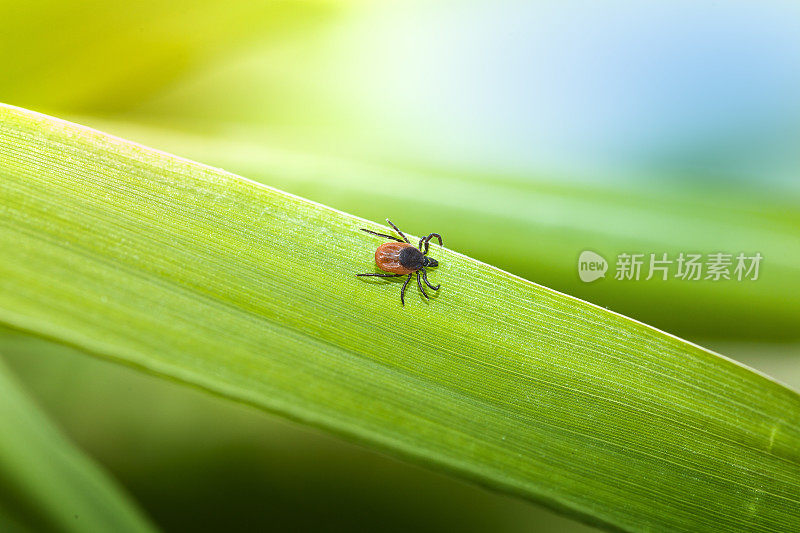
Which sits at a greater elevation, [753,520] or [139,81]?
[139,81]

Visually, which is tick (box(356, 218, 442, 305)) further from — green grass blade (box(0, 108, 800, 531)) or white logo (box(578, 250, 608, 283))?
white logo (box(578, 250, 608, 283))

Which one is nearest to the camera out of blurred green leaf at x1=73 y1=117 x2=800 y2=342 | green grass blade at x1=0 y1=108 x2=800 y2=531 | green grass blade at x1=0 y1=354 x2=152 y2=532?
green grass blade at x1=0 y1=108 x2=800 y2=531

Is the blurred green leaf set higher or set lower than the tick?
higher

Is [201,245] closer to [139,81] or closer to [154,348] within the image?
[154,348]

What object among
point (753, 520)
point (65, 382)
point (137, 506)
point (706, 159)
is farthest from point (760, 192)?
point (65, 382)

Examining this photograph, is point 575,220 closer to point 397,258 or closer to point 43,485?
point 397,258

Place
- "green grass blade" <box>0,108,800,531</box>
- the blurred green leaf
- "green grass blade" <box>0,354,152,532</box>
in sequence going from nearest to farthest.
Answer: "green grass blade" <box>0,108,800,531</box> < "green grass blade" <box>0,354,152,532</box> < the blurred green leaf

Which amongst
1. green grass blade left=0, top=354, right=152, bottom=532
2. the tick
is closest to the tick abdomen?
the tick
